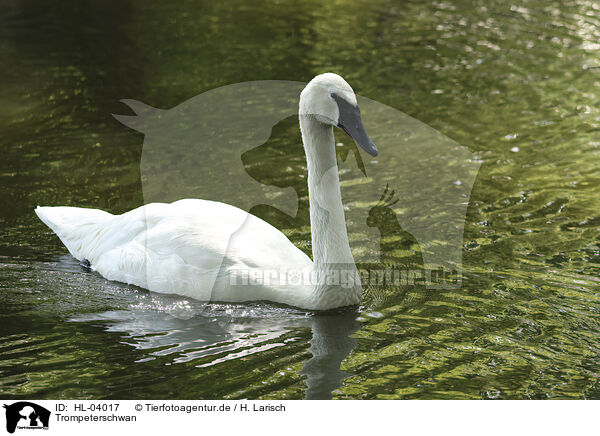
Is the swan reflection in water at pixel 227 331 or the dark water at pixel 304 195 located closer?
the dark water at pixel 304 195

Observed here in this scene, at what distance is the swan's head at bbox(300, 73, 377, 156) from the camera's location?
5988mm

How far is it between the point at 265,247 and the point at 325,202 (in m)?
0.67

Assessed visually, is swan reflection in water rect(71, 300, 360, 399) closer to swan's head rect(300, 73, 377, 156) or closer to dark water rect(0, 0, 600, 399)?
dark water rect(0, 0, 600, 399)

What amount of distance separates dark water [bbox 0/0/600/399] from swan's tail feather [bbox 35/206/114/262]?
0.63 feet

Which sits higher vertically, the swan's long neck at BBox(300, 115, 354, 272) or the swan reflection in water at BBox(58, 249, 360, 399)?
A: the swan's long neck at BBox(300, 115, 354, 272)

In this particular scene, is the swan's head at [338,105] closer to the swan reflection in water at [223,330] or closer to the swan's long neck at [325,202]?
the swan's long neck at [325,202]

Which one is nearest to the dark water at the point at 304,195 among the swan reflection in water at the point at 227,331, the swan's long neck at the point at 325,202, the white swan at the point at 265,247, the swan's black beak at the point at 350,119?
the swan reflection in water at the point at 227,331

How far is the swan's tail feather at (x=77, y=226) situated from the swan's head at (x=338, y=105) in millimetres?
2582

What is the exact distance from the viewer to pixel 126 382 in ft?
17.8

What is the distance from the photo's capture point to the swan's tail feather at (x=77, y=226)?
748 cm

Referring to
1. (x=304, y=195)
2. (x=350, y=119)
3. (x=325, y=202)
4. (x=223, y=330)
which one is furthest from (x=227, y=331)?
(x=304, y=195)

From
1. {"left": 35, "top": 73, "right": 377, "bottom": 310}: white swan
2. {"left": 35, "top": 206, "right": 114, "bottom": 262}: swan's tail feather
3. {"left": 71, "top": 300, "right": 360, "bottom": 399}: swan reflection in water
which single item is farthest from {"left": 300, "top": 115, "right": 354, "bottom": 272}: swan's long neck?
{"left": 35, "top": 206, "right": 114, "bottom": 262}: swan's tail feather

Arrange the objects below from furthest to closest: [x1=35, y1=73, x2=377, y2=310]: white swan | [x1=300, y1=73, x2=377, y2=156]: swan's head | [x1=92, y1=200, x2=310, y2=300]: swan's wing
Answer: [x1=92, y1=200, x2=310, y2=300]: swan's wing, [x1=35, y1=73, x2=377, y2=310]: white swan, [x1=300, y1=73, x2=377, y2=156]: swan's head

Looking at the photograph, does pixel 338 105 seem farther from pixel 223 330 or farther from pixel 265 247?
pixel 223 330
